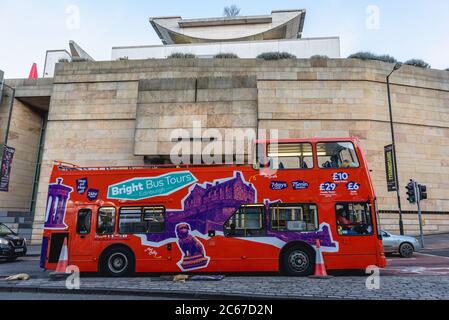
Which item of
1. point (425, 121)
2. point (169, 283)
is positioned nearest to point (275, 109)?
point (425, 121)

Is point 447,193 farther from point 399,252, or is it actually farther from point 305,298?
point 305,298

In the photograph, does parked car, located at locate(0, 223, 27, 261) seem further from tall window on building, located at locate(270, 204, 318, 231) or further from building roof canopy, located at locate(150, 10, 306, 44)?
building roof canopy, located at locate(150, 10, 306, 44)

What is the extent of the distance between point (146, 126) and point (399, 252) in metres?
15.4

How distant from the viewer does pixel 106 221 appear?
398 inches

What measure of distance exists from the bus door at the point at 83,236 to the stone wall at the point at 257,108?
10.3 meters

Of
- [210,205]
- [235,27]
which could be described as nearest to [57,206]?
[210,205]

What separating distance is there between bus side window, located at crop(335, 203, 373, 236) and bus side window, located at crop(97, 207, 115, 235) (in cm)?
679

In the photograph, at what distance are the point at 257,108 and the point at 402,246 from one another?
37.4ft

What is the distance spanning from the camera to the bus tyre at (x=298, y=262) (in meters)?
9.41

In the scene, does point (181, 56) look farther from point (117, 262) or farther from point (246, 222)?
point (117, 262)

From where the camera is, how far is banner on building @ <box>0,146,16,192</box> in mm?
22031

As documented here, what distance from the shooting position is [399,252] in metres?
14.3

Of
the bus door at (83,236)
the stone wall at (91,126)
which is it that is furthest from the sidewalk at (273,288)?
the stone wall at (91,126)

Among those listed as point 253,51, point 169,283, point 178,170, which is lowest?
point 169,283
